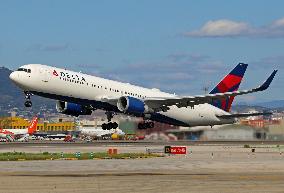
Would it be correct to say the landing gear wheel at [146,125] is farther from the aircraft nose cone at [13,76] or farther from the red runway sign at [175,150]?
the aircraft nose cone at [13,76]

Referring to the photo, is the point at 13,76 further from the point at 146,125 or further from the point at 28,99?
the point at 146,125

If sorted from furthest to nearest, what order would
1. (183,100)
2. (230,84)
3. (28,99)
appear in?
(230,84) → (183,100) → (28,99)

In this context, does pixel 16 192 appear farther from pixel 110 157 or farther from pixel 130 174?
pixel 110 157

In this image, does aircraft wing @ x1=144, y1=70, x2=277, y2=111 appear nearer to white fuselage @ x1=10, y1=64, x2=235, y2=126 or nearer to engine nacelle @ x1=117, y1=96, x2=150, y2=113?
white fuselage @ x1=10, y1=64, x2=235, y2=126

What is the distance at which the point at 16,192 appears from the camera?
34594 millimetres

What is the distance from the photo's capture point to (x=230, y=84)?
106 metres

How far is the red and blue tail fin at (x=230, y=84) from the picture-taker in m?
104

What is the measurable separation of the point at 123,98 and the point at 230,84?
86.8 feet

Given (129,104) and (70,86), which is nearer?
(70,86)

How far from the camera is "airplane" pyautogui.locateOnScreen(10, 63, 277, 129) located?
78625 mm

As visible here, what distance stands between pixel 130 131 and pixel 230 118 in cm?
1474

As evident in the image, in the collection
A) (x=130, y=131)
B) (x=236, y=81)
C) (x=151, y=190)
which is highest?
(x=236, y=81)

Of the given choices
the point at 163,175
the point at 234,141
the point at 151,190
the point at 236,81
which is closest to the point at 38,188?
the point at 151,190

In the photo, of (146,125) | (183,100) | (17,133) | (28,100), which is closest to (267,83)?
(183,100)
